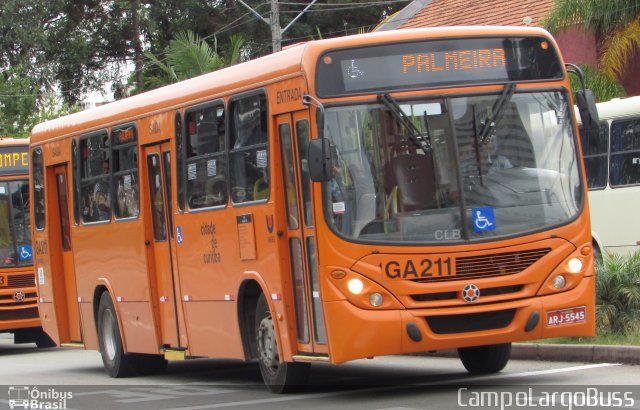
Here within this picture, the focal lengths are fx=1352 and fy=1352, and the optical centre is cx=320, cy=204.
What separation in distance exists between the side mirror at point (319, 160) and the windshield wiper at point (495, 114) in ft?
4.54

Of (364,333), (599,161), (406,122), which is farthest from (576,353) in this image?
(599,161)

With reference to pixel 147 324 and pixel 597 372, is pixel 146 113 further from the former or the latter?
pixel 597 372

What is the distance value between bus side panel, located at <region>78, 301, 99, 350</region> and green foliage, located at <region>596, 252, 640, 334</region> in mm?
6310

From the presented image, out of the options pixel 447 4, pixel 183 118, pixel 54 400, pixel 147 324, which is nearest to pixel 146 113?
pixel 183 118

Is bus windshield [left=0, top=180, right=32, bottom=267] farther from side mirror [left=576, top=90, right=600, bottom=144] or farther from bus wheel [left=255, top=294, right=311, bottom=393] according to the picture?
side mirror [left=576, top=90, right=600, bottom=144]

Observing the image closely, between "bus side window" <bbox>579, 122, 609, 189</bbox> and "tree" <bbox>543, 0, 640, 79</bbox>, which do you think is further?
"tree" <bbox>543, 0, 640, 79</bbox>

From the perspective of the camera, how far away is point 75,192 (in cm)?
1730

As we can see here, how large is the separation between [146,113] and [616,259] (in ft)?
18.6

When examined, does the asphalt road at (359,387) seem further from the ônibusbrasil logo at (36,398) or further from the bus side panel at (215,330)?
the bus side panel at (215,330)

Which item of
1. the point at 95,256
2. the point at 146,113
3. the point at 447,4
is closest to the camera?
the point at 146,113

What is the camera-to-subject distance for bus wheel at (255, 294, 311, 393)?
12.3 m

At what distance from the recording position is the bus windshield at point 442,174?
11.2 metres

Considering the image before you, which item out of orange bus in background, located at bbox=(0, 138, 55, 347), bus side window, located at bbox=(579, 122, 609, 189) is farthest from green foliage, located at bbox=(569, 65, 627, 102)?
orange bus in background, located at bbox=(0, 138, 55, 347)

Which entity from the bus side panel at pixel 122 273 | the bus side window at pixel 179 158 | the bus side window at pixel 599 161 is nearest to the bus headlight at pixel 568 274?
the bus side window at pixel 179 158
